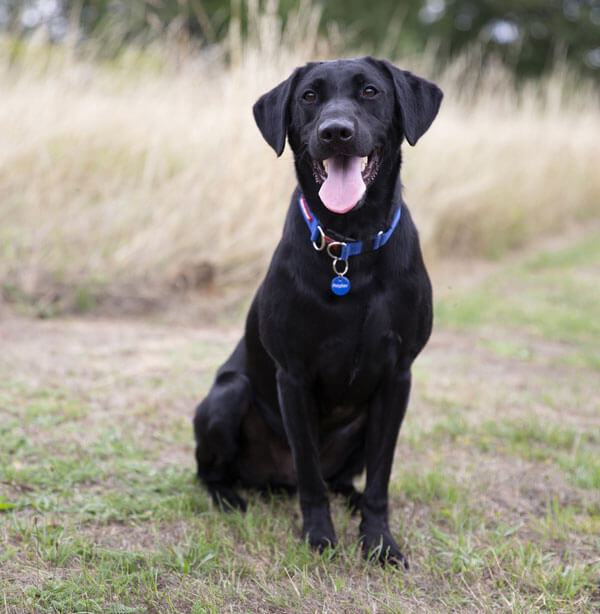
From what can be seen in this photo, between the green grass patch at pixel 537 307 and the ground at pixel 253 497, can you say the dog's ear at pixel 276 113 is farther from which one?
the green grass patch at pixel 537 307

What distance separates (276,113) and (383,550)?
1.43m

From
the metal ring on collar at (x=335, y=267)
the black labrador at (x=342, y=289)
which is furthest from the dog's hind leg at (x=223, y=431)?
the metal ring on collar at (x=335, y=267)

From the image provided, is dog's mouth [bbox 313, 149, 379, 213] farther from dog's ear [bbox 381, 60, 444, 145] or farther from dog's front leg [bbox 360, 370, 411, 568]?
dog's front leg [bbox 360, 370, 411, 568]

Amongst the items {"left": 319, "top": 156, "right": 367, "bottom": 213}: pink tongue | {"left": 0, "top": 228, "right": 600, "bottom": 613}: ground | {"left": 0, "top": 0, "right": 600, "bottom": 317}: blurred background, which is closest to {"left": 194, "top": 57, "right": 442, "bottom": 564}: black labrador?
{"left": 319, "top": 156, "right": 367, "bottom": 213}: pink tongue

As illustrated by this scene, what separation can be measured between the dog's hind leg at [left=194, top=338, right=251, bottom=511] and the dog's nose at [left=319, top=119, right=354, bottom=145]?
2.97ft

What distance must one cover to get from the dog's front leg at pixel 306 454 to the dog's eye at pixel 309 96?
0.87 meters

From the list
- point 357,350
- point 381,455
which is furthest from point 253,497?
point 357,350

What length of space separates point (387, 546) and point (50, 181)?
4.30 metres

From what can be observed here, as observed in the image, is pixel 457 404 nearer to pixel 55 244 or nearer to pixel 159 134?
pixel 55 244

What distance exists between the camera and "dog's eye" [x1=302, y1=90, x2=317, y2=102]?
228 cm

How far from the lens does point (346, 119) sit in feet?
6.72

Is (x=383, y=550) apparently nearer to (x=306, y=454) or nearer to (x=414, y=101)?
(x=306, y=454)

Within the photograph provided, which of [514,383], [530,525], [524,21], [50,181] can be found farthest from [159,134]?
[524,21]

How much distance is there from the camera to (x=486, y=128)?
8656 millimetres
